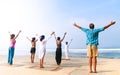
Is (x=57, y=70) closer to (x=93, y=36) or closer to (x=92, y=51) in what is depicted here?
(x=92, y=51)

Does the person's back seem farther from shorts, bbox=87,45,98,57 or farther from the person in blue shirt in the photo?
shorts, bbox=87,45,98,57

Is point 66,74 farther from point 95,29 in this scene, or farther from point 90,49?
point 95,29

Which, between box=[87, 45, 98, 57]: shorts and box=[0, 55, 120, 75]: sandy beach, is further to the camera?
box=[0, 55, 120, 75]: sandy beach

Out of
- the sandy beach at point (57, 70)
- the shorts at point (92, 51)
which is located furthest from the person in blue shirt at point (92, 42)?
the sandy beach at point (57, 70)

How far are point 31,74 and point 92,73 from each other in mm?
3171

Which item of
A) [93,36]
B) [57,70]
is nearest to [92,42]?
[93,36]

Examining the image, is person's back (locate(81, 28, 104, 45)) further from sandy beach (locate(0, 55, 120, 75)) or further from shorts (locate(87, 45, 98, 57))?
sandy beach (locate(0, 55, 120, 75))

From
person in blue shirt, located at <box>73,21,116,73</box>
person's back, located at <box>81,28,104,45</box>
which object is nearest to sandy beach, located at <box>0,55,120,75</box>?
person in blue shirt, located at <box>73,21,116,73</box>

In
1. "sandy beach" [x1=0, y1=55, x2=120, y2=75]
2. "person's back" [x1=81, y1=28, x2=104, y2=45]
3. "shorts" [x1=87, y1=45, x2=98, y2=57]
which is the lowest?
"sandy beach" [x1=0, y1=55, x2=120, y2=75]

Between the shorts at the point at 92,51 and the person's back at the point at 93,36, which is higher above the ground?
the person's back at the point at 93,36

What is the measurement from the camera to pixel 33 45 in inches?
854

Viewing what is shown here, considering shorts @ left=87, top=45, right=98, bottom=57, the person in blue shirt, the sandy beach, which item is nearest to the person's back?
the person in blue shirt

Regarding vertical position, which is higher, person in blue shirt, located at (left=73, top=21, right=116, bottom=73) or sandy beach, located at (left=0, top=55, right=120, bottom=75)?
person in blue shirt, located at (left=73, top=21, right=116, bottom=73)

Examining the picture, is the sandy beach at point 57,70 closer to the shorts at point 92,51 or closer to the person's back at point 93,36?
the shorts at point 92,51
